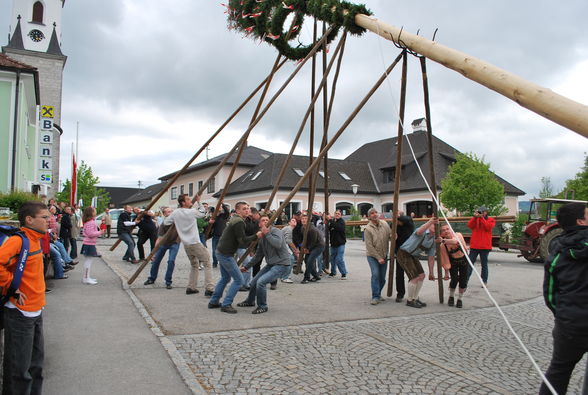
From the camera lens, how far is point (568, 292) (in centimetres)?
323

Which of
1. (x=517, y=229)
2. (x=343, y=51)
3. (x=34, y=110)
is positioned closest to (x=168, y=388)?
(x=343, y=51)

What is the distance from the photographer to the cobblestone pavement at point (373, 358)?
13.6ft

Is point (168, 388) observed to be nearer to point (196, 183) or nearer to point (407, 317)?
point (407, 317)

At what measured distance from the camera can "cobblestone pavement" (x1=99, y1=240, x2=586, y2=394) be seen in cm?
420

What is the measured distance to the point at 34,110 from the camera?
2494 centimetres

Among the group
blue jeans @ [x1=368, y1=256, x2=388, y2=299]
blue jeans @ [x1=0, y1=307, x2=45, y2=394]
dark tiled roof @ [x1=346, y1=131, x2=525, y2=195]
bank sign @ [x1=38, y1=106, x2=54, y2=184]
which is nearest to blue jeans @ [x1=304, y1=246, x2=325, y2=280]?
blue jeans @ [x1=368, y1=256, x2=388, y2=299]

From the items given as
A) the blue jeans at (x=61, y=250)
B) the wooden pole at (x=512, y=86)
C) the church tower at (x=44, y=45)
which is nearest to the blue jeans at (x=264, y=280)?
the wooden pole at (x=512, y=86)

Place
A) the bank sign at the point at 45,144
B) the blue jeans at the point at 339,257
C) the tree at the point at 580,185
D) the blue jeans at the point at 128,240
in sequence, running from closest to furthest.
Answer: the blue jeans at the point at 339,257
the blue jeans at the point at 128,240
the bank sign at the point at 45,144
the tree at the point at 580,185

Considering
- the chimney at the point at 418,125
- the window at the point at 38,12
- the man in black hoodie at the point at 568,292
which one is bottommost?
the man in black hoodie at the point at 568,292

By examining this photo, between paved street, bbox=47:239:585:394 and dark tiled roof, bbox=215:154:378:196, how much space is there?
2917 cm

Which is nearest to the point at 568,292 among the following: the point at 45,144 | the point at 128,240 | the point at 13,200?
the point at 128,240

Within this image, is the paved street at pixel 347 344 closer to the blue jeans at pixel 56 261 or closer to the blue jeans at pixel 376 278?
the blue jeans at pixel 376 278

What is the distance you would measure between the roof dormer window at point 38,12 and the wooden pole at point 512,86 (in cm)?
4234

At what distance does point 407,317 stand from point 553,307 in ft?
12.6
